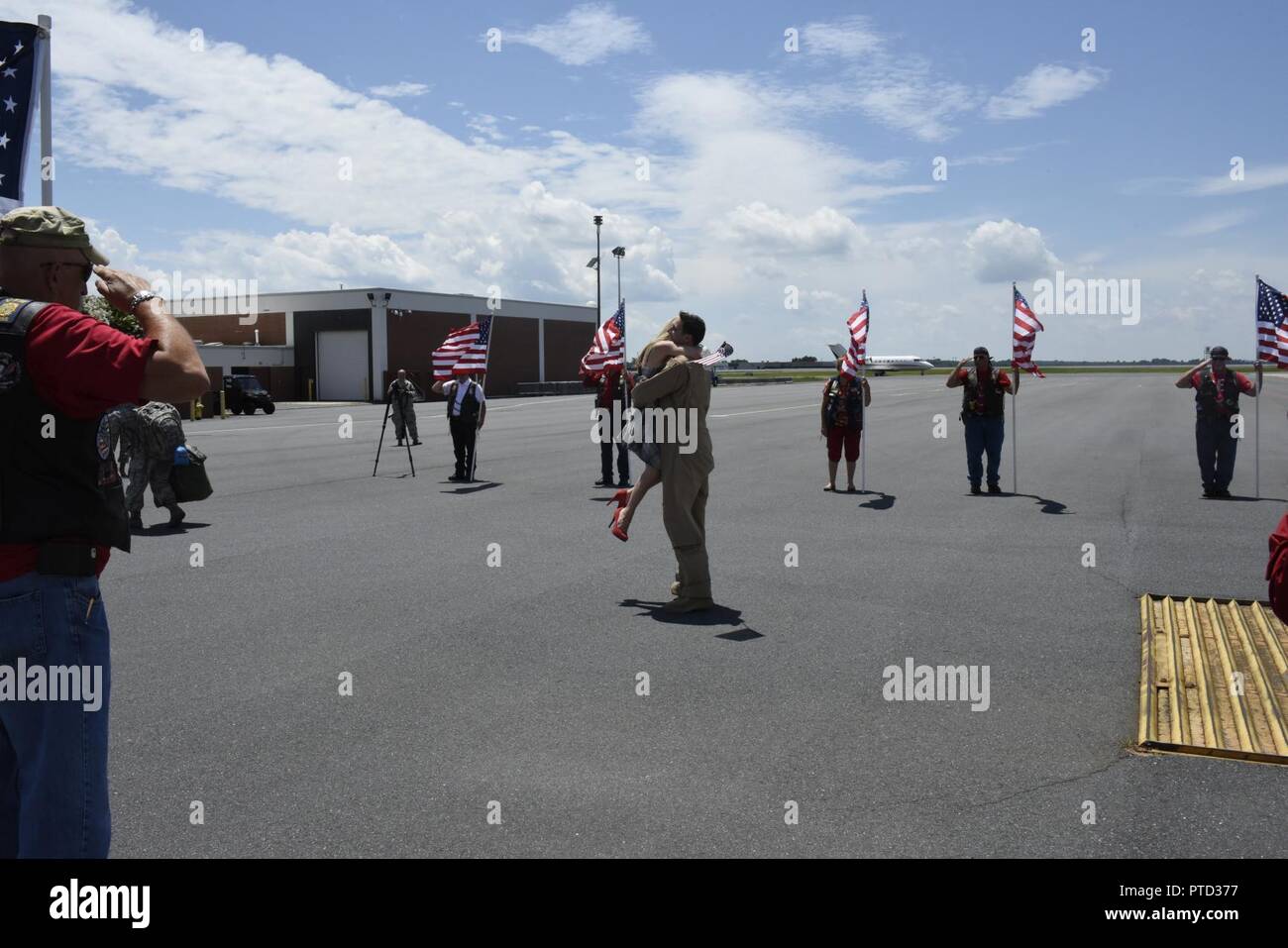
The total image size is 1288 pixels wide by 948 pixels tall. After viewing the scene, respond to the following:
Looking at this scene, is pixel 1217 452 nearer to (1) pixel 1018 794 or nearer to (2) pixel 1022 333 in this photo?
(2) pixel 1022 333

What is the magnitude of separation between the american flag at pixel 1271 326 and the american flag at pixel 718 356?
8.98 m

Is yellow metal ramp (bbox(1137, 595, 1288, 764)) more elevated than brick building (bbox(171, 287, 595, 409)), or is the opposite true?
brick building (bbox(171, 287, 595, 409))

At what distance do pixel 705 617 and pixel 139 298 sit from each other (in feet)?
18.9

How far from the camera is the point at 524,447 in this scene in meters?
25.6

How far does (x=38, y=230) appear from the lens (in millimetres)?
2977

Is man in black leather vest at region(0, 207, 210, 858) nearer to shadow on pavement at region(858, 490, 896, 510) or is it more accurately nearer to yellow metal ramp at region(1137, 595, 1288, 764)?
yellow metal ramp at region(1137, 595, 1288, 764)

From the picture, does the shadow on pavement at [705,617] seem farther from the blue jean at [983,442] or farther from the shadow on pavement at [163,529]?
the blue jean at [983,442]

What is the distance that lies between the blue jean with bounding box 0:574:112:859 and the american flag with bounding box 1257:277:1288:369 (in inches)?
663

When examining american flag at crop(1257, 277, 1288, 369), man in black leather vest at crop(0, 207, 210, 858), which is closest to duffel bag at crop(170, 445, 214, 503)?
man in black leather vest at crop(0, 207, 210, 858)

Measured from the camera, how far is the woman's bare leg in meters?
9.15

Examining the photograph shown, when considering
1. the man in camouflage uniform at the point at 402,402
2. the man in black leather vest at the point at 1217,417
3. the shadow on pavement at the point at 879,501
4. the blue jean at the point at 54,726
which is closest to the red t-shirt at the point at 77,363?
the blue jean at the point at 54,726
